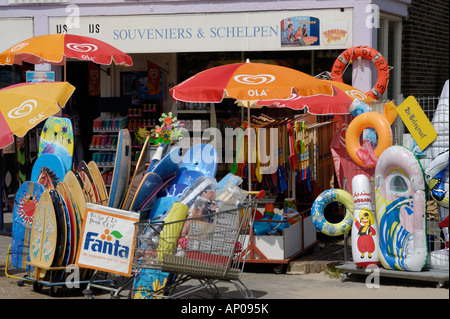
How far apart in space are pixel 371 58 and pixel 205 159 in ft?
15.7

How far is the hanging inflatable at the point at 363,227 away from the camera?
7.99 m

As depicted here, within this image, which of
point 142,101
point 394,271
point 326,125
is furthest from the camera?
point 142,101

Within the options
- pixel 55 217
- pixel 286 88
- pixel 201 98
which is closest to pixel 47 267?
pixel 55 217

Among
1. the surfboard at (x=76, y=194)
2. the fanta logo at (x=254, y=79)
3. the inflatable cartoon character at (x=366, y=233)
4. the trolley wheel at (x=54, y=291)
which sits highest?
the fanta logo at (x=254, y=79)

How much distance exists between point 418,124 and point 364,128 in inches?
30.6

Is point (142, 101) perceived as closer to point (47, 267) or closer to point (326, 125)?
point (326, 125)

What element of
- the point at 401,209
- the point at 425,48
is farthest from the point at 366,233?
the point at 425,48

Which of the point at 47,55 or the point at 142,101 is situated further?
the point at 142,101

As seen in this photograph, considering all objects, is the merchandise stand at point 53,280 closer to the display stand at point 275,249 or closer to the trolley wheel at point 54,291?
the trolley wheel at point 54,291

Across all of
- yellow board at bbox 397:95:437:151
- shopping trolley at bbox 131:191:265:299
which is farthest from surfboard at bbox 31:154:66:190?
yellow board at bbox 397:95:437:151

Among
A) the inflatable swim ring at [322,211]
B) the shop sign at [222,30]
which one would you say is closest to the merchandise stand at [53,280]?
the inflatable swim ring at [322,211]

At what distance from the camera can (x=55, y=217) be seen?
7242 mm

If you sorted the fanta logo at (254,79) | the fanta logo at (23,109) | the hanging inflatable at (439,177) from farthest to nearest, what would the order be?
the fanta logo at (254,79)
the fanta logo at (23,109)
the hanging inflatable at (439,177)

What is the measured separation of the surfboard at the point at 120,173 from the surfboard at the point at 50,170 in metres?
1.08
